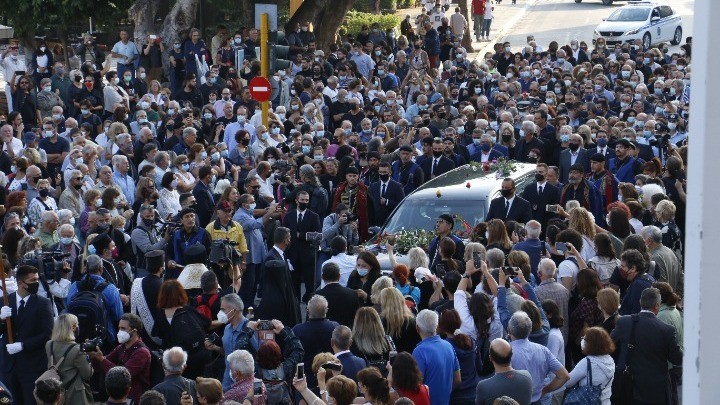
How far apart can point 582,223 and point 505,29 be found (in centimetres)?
3477

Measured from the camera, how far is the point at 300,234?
14188 mm

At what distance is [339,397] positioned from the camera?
7242 mm

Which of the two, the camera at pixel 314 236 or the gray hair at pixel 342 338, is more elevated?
the gray hair at pixel 342 338

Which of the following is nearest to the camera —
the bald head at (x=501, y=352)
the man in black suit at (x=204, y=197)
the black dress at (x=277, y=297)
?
the bald head at (x=501, y=352)

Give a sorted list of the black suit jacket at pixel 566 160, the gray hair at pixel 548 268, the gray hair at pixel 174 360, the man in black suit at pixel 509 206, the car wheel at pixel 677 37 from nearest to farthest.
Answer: the gray hair at pixel 174 360, the gray hair at pixel 548 268, the man in black suit at pixel 509 206, the black suit jacket at pixel 566 160, the car wheel at pixel 677 37

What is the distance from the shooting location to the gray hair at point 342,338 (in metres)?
8.36

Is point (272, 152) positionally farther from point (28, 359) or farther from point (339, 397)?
point (339, 397)

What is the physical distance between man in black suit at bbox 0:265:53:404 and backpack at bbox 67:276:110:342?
0.77 ft

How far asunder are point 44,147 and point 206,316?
8604mm

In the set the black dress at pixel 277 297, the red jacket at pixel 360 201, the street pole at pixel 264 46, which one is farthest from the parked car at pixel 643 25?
the black dress at pixel 277 297

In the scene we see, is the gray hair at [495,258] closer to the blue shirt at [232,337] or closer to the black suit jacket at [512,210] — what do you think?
the blue shirt at [232,337]

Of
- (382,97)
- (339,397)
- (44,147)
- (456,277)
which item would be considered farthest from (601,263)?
(382,97)

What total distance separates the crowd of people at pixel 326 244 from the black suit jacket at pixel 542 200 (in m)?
0.03

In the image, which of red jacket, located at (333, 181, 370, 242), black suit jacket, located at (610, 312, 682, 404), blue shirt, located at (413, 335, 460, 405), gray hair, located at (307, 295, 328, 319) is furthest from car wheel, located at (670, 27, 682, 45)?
blue shirt, located at (413, 335, 460, 405)
